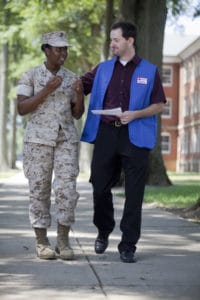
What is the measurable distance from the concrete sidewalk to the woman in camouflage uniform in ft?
1.43

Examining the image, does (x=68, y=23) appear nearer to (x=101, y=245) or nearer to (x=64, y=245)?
(x=101, y=245)

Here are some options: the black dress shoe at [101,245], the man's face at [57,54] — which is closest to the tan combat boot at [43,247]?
the black dress shoe at [101,245]

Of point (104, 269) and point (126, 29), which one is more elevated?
point (126, 29)

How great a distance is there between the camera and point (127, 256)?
22.1 ft

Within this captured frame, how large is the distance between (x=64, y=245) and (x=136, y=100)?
58.5 inches

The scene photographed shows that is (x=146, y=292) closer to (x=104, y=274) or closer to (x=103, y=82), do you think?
(x=104, y=274)

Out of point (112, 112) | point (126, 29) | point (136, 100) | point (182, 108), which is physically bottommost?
point (182, 108)

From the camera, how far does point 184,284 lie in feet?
18.5

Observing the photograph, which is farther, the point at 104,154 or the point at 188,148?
the point at 188,148

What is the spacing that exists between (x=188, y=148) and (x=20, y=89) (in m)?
59.9

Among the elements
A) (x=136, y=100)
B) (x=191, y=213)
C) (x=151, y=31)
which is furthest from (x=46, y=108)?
(x=151, y=31)

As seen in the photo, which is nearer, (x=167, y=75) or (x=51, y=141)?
(x=51, y=141)

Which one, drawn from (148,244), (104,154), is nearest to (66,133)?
(104,154)

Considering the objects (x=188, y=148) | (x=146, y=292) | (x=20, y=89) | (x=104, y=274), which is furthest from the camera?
(x=188, y=148)
